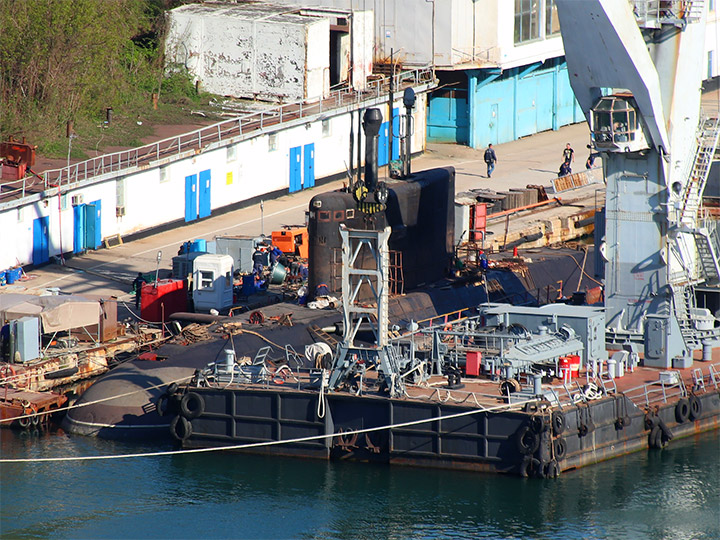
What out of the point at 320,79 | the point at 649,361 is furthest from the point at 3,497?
the point at 320,79

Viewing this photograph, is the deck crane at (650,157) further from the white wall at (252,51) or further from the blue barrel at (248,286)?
the white wall at (252,51)

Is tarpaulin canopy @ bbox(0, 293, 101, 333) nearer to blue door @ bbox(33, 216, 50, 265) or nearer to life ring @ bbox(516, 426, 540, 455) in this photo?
blue door @ bbox(33, 216, 50, 265)

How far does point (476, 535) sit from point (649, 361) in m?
10.2

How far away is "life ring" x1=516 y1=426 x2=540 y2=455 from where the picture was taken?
35.9 meters

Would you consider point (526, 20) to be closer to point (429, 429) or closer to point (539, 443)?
point (429, 429)

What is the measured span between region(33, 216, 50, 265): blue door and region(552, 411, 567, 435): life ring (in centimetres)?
2545

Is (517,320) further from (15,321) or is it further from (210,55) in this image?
(210,55)

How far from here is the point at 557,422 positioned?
118 ft

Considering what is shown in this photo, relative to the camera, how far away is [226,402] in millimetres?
38562

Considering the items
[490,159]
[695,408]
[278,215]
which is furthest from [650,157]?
[490,159]

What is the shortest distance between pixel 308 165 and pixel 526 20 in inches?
650

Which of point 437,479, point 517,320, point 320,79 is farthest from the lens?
point 320,79

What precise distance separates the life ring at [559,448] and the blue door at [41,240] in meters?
25.3

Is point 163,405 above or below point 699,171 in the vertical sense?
below
